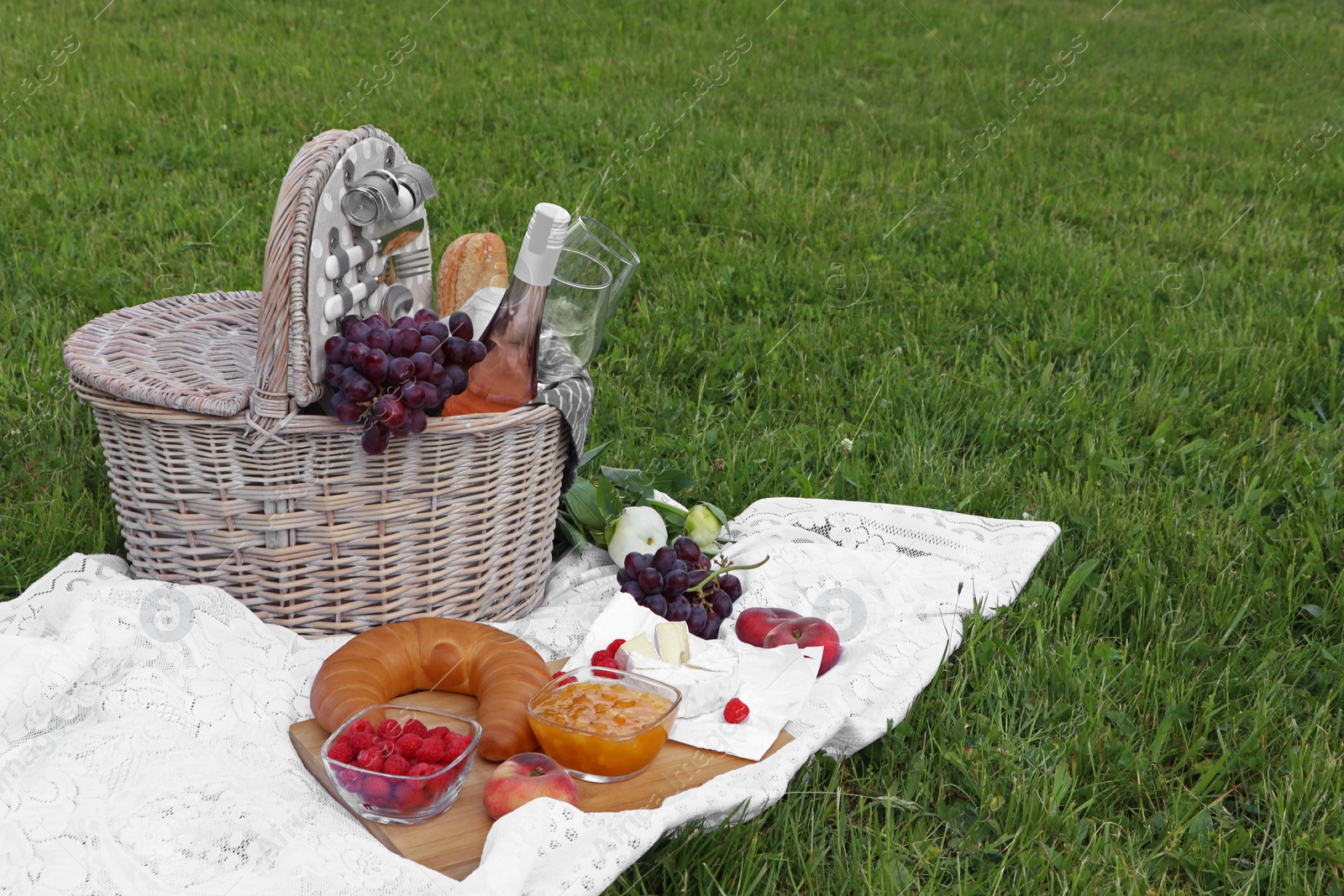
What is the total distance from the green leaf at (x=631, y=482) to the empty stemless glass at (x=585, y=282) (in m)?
0.37

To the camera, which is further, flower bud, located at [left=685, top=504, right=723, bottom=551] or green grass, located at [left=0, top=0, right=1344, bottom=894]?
flower bud, located at [left=685, top=504, right=723, bottom=551]

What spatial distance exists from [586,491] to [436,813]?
1085mm

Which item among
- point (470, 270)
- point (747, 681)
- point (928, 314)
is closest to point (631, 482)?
point (470, 270)

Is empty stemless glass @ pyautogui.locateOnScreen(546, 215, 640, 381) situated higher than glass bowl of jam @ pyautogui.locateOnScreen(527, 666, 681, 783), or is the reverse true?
empty stemless glass @ pyautogui.locateOnScreen(546, 215, 640, 381)

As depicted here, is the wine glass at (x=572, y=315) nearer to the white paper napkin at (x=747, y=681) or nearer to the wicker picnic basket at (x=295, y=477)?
the wicker picnic basket at (x=295, y=477)

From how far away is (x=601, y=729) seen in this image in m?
1.77

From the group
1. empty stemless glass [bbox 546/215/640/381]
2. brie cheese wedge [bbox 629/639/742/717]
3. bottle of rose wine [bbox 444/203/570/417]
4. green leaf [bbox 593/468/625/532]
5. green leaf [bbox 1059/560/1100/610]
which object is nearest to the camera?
brie cheese wedge [bbox 629/639/742/717]

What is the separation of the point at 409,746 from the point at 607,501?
1.00m

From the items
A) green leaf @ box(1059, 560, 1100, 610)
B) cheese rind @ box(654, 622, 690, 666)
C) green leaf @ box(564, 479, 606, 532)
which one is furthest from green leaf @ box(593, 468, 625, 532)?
green leaf @ box(1059, 560, 1100, 610)

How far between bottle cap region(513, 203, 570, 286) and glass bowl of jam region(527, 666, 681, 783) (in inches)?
29.5

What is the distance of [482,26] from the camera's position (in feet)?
23.5

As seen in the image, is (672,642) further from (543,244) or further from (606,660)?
(543,244)

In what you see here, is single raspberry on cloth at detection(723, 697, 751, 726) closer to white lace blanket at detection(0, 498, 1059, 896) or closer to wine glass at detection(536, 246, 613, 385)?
white lace blanket at detection(0, 498, 1059, 896)

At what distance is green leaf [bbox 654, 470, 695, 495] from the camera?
9.11ft
